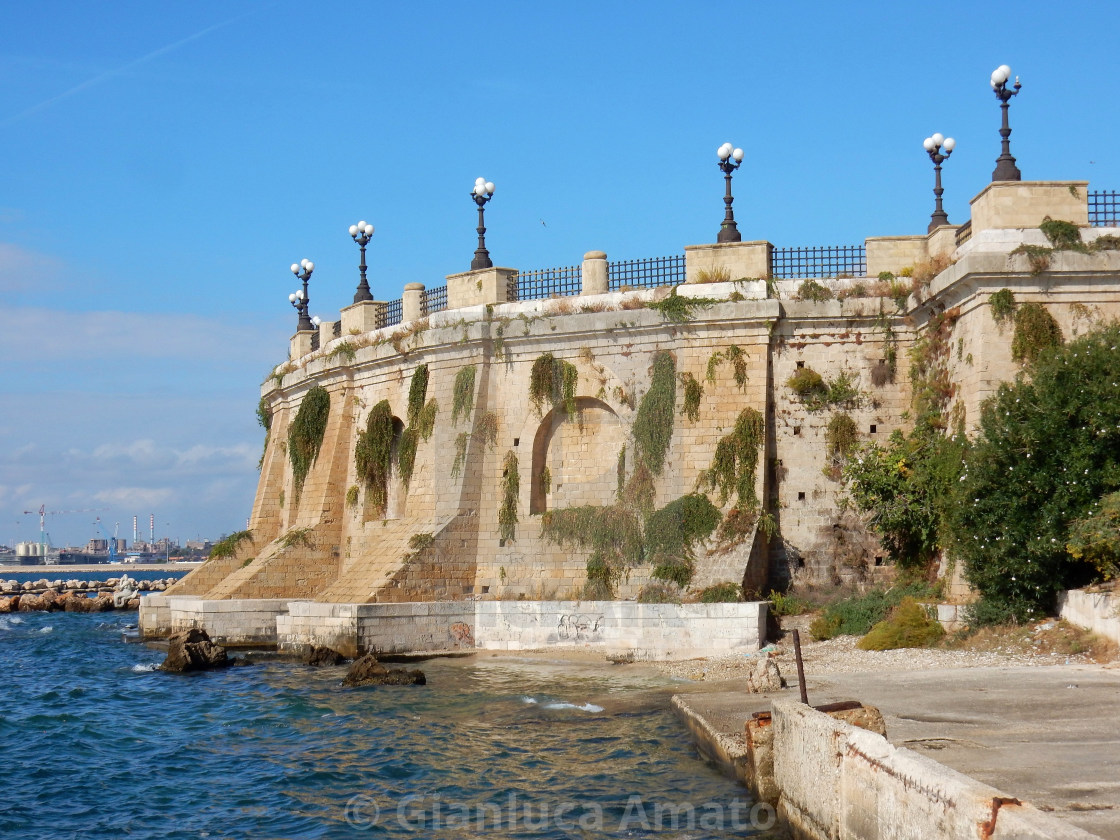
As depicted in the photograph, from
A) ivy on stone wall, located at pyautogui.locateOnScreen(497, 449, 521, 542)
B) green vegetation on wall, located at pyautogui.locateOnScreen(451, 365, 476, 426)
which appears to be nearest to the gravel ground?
ivy on stone wall, located at pyautogui.locateOnScreen(497, 449, 521, 542)

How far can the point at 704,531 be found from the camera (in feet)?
66.9

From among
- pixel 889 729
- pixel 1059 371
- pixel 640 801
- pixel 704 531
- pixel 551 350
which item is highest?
pixel 551 350

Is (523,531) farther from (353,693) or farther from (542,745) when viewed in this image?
(542,745)

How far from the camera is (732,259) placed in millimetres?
21750

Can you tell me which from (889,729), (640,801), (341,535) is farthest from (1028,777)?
(341,535)

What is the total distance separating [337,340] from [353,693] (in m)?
12.3

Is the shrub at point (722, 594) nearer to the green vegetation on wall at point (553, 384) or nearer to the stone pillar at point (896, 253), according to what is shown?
the green vegetation on wall at point (553, 384)

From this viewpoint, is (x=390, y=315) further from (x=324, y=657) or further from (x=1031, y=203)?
(x=1031, y=203)

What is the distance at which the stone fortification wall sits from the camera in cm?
1983

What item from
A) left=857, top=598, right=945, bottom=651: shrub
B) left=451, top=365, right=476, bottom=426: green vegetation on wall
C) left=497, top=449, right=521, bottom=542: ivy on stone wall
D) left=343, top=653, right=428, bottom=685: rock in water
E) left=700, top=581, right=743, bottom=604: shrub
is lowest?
left=343, top=653, right=428, bottom=685: rock in water

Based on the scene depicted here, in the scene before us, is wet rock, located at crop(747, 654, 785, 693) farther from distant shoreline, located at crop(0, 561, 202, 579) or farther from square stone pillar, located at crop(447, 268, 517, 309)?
distant shoreline, located at crop(0, 561, 202, 579)

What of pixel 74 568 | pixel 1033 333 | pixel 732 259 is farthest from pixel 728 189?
pixel 74 568

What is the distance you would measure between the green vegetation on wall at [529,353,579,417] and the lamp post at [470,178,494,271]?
2663 mm

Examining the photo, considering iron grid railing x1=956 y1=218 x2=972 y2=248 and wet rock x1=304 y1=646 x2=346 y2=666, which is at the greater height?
iron grid railing x1=956 y1=218 x2=972 y2=248
